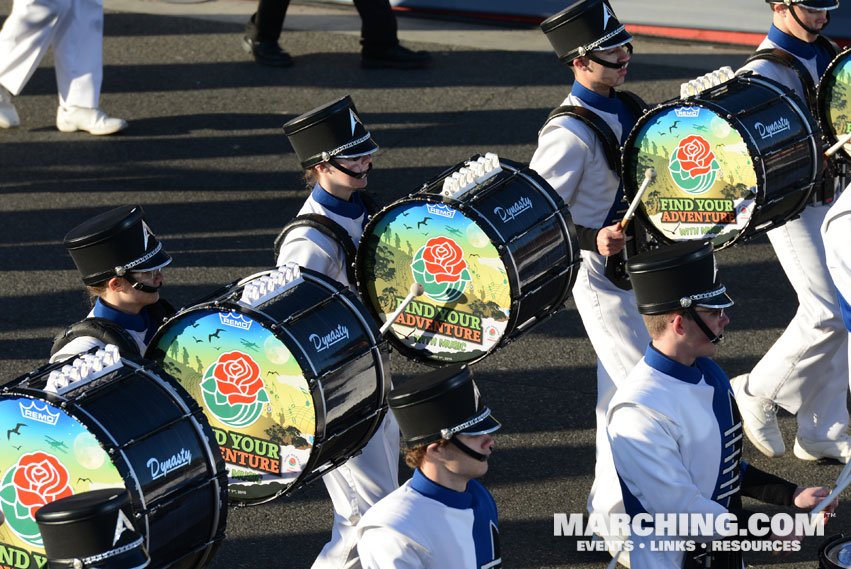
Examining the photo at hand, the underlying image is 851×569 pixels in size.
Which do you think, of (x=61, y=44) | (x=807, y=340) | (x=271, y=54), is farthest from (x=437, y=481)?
(x=271, y=54)

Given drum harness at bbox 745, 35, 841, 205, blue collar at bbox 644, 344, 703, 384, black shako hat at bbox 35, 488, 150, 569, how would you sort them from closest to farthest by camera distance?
black shako hat at bbox 35, 488, 150, 569
blue collar at bbox 644, 344, 703, 384
drum harness at bbox 745, 35, 841, 205

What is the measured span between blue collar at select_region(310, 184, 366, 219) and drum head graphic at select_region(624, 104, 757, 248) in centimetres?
110

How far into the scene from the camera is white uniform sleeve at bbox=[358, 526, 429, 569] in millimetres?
3617

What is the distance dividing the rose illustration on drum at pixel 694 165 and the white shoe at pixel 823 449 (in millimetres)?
1444

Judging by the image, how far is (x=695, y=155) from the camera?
5.27 m

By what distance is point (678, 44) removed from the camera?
10.9m

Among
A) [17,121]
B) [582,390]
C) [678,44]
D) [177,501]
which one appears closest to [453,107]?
[678,44]

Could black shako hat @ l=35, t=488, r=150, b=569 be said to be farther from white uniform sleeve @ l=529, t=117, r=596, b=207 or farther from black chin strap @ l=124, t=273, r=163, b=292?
→ white uniform sleeve @ l=529, t=117, r=596, b=207

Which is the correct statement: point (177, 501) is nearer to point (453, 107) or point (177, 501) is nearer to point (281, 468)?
point (281, 468)

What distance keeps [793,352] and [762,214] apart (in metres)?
0.99

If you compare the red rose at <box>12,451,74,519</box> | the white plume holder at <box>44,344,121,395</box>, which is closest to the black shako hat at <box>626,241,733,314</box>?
the white plume holder at <box>44,344,121,395</box>

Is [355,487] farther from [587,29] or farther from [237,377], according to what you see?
[587,29]

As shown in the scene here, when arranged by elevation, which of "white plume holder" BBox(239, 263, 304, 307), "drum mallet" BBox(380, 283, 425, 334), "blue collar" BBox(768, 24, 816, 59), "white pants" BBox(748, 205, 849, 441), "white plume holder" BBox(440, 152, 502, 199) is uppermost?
"blue collar" BBox(768, 24, 816, 59)

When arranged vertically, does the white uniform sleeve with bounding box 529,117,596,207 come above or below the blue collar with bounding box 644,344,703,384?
above
